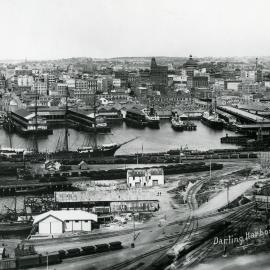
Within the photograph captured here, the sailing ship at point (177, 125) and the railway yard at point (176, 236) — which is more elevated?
the sailing ship at point (177, 125)

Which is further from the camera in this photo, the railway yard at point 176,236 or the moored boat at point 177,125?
the moored boat at point 177,125

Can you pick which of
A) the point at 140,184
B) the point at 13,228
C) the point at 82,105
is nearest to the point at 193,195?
the point at 140,184

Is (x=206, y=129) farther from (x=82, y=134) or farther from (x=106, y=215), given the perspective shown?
(x=106, y=215)

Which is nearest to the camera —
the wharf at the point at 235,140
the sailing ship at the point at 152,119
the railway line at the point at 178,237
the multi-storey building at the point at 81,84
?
the railway line at the point at 178,237

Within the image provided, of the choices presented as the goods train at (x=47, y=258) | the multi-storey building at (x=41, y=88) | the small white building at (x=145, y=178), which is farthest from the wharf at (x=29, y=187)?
the multi-storey building at (x=41, y=88)

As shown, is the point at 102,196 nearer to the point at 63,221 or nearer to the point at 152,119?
the point at 63,221

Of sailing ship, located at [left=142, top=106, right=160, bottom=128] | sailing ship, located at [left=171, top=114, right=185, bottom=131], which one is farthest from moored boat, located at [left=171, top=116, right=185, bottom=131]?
sailing ship, located at [left=142, top=106, right=160, bottom=128]

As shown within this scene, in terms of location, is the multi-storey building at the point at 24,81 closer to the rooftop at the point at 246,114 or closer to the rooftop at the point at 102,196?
the rooftop at the point at 246,114

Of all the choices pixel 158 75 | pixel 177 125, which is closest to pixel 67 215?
pixel 177 125
